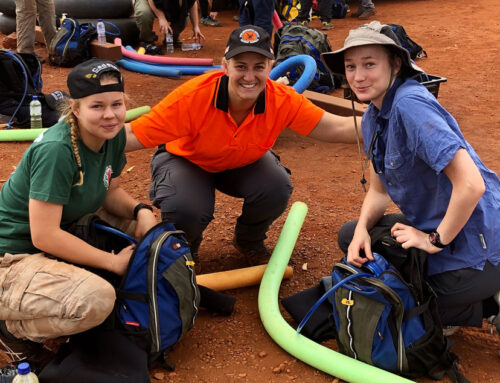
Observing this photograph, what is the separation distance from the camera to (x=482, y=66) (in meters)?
7.89

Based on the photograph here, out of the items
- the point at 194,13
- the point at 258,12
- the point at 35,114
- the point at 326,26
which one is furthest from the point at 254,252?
the point at 326,26

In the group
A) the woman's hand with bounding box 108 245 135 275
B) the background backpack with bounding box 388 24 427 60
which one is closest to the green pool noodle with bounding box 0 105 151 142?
the woman's hand with bounding box 108 245 135 275

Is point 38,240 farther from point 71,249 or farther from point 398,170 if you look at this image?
point 398,170

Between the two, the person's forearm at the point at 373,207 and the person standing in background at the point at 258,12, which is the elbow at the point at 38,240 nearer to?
the person's forearm at the point at 373,207

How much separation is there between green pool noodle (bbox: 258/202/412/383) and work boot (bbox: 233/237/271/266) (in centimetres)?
19

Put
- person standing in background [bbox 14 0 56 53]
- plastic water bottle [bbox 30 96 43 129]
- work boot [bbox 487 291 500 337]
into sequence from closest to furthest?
work boot [bbox 487 291 500 337], plastic water bottle [bbox 30 96 43 129], person standing in background [bbox 14 0 56 53]

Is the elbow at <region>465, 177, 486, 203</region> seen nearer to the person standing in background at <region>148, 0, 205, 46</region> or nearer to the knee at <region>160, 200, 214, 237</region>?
the knee at <region>160, 200, 214, 237</region>

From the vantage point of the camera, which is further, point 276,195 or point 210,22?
point 210,22

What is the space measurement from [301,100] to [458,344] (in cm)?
148

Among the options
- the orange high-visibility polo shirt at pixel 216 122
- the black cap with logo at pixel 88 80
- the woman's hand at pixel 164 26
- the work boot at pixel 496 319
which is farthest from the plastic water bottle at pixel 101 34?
the work boot at pixel 496 319

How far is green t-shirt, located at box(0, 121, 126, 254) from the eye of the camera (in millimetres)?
2369

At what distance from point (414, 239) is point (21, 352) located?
172 centimetres

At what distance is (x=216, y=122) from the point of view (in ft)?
10.1

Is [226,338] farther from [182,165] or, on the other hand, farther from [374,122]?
[374,122]
